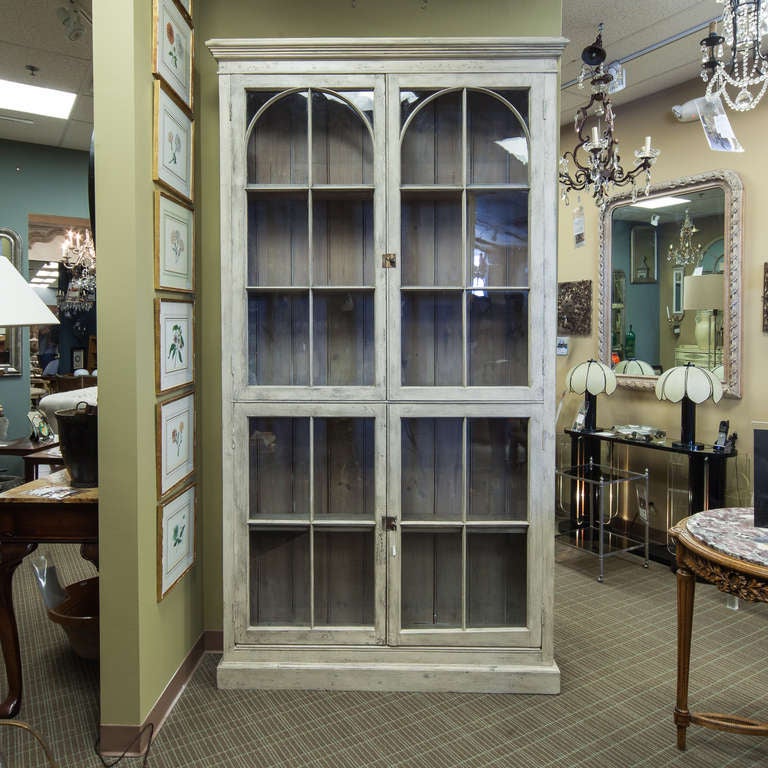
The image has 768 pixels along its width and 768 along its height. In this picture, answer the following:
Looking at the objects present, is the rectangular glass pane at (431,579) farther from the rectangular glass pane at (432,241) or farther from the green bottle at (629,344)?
the green bottle at (629,344)

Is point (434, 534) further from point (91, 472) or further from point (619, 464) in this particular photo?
point (619, 464)

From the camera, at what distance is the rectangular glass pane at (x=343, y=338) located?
247cm

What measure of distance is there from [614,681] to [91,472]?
2.19 meters

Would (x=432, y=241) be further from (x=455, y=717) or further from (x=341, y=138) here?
(x=455, y=717)

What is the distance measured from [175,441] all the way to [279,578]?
69 centimetres

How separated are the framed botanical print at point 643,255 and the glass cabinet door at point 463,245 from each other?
2.27m

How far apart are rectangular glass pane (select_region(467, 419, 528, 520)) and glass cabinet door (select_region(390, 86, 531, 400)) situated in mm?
152

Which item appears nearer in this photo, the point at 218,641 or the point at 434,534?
the point at 434,534

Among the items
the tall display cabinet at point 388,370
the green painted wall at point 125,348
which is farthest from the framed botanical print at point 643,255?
the green painted wall at point 125,348

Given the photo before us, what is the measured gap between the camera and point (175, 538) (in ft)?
7.75

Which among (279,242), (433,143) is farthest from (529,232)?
(279,242)

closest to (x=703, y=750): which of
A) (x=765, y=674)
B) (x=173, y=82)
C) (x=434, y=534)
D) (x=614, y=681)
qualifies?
(x=614, y=681)

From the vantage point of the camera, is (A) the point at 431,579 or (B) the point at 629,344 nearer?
(A) the point at 431,579

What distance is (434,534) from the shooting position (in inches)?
98.4
